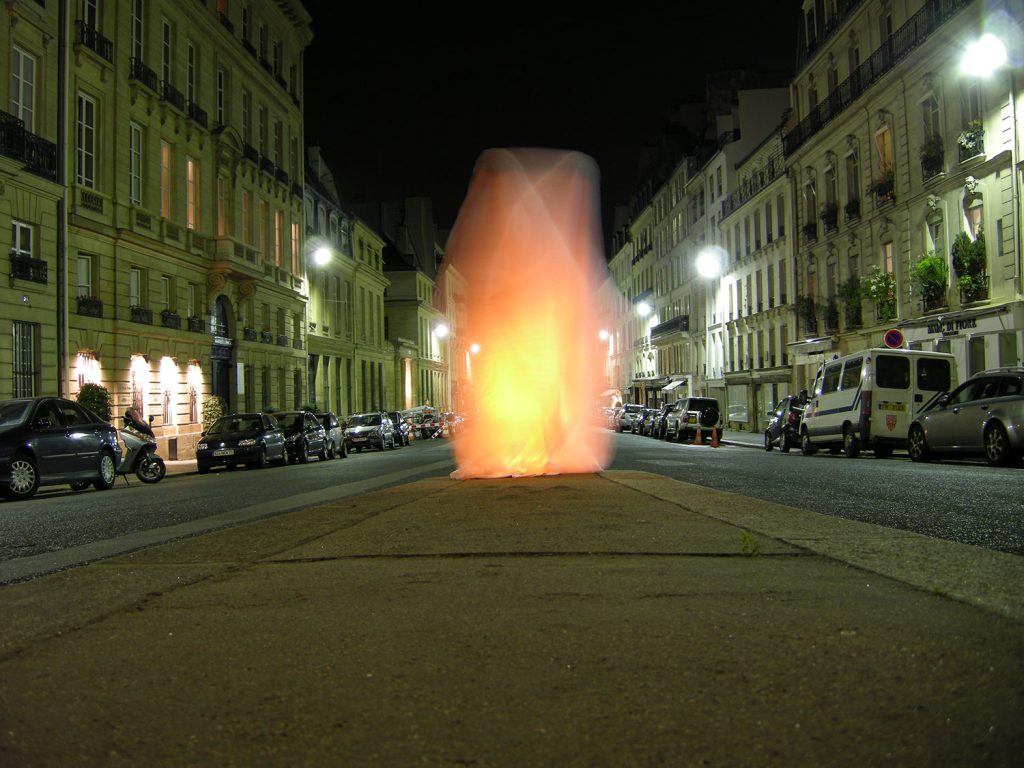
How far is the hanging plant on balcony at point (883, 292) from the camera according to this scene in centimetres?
3441

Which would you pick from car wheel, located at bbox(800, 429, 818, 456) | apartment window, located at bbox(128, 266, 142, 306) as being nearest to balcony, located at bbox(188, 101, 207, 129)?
apartment window, located at bbox(128, 266, 142, 306)

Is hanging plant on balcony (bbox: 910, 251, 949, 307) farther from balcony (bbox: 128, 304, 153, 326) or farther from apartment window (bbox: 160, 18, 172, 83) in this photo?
apartment window (bbox: 160, 18, 172, 83)

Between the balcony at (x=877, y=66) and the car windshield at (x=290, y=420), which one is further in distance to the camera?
the balcony at (x=877, y=66)

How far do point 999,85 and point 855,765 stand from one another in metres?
29.1

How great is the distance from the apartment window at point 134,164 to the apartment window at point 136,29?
8.36ft

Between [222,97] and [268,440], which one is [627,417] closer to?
[222,97]

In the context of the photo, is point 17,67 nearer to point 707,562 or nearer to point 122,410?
point 122,410

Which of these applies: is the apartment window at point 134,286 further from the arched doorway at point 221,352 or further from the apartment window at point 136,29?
the apartment window at point 136,29

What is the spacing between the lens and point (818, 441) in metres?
25.6

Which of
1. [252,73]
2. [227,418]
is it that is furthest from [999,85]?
[252,73]

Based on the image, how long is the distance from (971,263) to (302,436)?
20.8m

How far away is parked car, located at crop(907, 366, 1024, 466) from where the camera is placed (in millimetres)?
16562

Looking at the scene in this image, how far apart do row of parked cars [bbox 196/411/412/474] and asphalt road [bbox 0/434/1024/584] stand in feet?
18.5

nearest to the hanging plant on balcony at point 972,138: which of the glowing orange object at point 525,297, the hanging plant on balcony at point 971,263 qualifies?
the hanging plant on balcony at point 971,263
